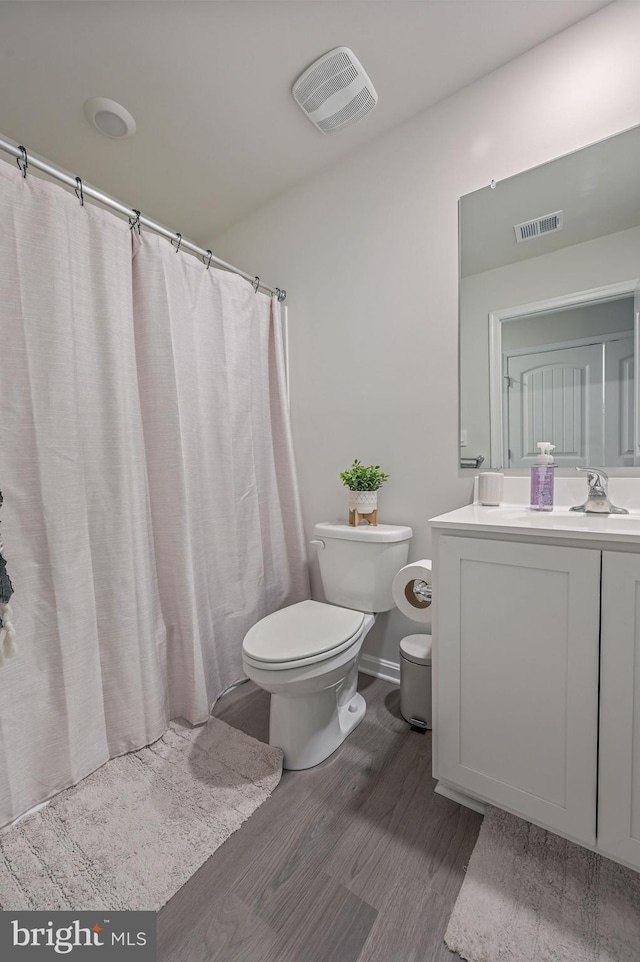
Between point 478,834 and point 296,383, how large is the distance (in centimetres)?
184

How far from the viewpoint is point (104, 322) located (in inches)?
49.9

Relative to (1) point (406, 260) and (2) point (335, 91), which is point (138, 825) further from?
(2) point (335, 91)

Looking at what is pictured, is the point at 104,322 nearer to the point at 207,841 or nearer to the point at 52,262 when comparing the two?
the point at 52,262

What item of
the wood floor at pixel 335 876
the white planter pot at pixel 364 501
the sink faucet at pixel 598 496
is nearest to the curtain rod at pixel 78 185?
the white planter pot at pixel 364 501

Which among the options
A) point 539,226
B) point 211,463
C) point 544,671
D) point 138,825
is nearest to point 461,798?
point 544,671

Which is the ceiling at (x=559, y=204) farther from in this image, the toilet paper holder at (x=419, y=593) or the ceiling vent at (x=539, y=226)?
the toilet paper holder at (x=419, y=593)

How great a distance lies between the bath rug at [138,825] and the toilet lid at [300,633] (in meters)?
0.39

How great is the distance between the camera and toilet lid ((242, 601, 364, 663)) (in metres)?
1.20

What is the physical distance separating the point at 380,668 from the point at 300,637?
27.7 inches

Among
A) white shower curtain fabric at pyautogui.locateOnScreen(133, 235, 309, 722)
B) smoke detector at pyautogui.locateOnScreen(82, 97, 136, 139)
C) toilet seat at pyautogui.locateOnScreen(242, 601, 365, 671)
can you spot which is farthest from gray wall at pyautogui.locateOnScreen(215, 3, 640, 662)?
smoke detector at pyautogui.locateOnScreen(82, 97, 136, 139)

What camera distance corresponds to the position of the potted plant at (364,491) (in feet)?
5.43

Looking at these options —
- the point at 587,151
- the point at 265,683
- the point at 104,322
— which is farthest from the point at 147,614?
the point at 587,151

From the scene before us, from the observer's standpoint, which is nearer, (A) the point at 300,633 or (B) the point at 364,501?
(A) the point at 300,633

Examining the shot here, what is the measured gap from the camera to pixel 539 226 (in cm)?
136
